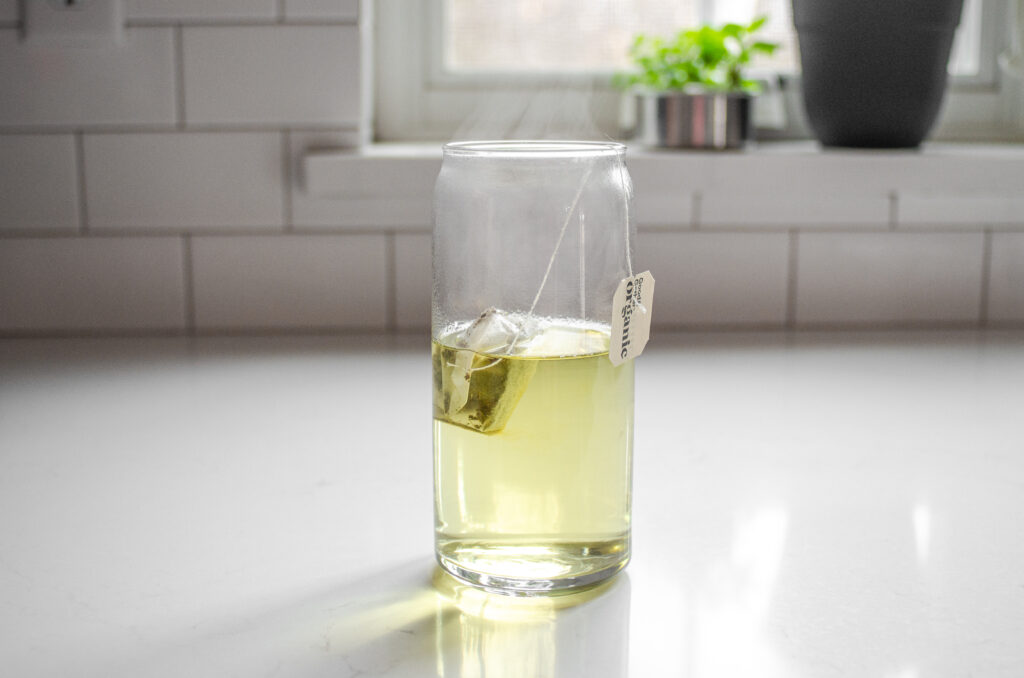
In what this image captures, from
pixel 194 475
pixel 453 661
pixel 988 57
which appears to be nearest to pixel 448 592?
pixel 453 661

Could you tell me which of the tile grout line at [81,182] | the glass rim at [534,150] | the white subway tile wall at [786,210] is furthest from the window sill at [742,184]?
the glass rim at [534,150]

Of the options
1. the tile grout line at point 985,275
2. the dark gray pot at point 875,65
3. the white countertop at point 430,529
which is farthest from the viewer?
the tile grout line at point 985,275

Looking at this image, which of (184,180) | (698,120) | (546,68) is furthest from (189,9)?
(698,120)

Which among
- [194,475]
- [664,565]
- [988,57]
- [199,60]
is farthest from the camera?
[988,57]

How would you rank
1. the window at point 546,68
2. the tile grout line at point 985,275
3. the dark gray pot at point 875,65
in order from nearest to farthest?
the dark gray pot at point 875,65
the tile grout line at point 985,275
the window at point 546,68

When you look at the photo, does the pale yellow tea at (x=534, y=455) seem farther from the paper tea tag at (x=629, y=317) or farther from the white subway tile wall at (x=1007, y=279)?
the white subway tile wall at (x=1007, y=279)

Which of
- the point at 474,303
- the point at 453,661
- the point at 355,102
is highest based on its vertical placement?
the point at 355,102

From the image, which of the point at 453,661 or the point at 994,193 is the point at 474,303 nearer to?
the point at 453,661
